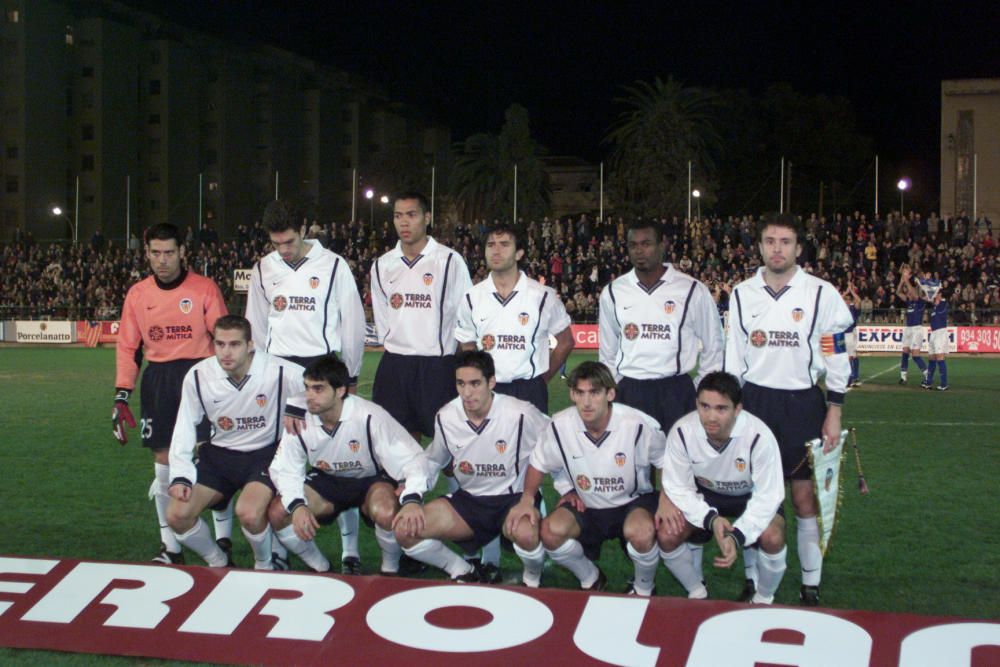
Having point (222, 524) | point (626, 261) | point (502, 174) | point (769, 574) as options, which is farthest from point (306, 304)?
point (502, 174)

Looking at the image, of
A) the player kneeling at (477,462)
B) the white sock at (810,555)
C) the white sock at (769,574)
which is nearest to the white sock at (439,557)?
the player kneeling at (477,462)

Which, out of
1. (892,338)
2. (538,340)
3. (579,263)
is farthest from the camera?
(579,263)

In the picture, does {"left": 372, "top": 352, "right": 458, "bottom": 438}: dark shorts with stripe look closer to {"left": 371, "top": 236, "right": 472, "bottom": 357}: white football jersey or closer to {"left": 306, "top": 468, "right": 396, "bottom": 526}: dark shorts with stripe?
{"left": 371, "top": 236, "right": 472, "bottom": 357}: white football jersey

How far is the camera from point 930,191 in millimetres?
52188

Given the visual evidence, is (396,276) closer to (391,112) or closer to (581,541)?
(581,541)

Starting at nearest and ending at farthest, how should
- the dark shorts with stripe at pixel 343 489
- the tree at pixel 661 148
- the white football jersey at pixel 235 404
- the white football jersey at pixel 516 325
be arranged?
the dark shorts with stripe at pixel 343 489 → the white football jersey at pixel 235 404 → the white football jersey at pixel 516 325 → the tree at pixel 661 148

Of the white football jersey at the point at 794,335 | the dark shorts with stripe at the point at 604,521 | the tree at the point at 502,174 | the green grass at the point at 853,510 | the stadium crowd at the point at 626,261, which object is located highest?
the tree at the point at 502,174

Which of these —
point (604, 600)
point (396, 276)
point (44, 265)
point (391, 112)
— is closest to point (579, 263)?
point (44, 265)

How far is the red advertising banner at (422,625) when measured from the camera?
402 cm

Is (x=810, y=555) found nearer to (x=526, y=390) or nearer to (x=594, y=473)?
(x=594, y=473)

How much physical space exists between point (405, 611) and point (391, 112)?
70.0 meters

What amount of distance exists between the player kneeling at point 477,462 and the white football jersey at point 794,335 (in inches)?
46.8

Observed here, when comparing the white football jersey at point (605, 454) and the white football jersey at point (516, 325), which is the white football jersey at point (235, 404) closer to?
the white football jersey at point (516, 325)

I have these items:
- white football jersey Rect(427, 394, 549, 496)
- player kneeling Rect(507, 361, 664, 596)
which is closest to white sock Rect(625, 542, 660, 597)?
player kneeling Rect(507, 361, 664, 596)
